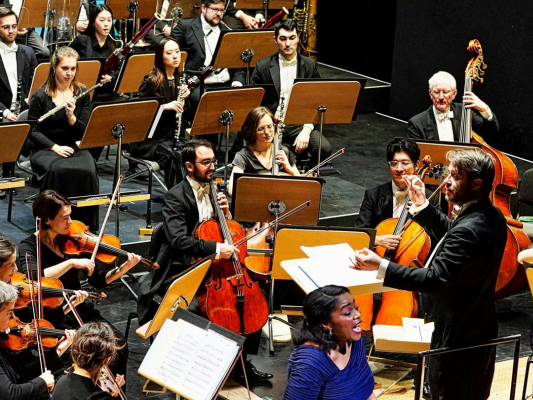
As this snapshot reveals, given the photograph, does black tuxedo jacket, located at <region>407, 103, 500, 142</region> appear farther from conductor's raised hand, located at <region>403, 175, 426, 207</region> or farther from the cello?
conductor's raised hand, located at <region>403, 175, 426, 207</region>

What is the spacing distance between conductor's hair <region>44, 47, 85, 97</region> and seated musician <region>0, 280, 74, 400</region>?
2.32 metres

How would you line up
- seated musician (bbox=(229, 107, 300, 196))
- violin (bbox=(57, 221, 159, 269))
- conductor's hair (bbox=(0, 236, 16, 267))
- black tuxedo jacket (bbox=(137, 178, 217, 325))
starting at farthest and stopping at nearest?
seated musician (bbox=(229, 107, 300, 196)) → black tuxedo jacket (bbox=(137, 178, 217, 325)) → violin (bbox=(57, 221, 159, 269)) → conductor's hair (bbox=(0, 236, 16, 267))

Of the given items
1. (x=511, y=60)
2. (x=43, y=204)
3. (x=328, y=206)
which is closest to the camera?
(x=43, y=204)

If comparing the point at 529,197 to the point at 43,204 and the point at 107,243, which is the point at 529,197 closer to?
the point at 107,243

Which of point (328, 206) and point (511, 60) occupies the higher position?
point (511, 60)

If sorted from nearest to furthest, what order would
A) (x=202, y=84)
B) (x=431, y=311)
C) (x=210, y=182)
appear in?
(x=431, y=311), (x=210, y=182), (x=202, y=84)

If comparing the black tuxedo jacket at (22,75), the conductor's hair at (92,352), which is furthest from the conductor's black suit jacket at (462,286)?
the black tuxedo jacket at (22,75)

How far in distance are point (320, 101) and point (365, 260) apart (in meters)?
2.75

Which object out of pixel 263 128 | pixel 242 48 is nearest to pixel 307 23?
pixel 242 48

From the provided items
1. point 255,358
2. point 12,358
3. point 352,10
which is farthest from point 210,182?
point 352,10

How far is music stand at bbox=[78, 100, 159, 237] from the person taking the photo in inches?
199

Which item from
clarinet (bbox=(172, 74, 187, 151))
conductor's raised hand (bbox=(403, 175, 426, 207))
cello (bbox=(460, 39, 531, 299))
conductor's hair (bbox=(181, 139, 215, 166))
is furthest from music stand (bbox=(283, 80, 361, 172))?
conductor's raised hand (bbox=(403, 175, 426, 207))

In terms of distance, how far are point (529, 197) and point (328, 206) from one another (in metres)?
1.40

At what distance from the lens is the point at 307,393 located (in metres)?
2.78
